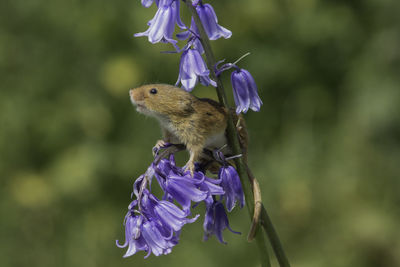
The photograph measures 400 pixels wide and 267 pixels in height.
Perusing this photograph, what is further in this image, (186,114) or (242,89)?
(186,114)

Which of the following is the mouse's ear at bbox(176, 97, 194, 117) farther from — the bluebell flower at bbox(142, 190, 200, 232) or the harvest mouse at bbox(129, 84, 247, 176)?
the bluebell flower at bbox(142, 190, 200, 232)

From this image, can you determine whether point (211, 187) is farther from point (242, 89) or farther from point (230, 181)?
point (242, 89)

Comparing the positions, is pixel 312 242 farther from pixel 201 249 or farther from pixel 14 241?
pixel 14 241

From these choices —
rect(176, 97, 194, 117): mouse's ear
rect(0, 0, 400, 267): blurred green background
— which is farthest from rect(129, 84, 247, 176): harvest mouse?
rect(0, 0, 400, 267): blurred green background

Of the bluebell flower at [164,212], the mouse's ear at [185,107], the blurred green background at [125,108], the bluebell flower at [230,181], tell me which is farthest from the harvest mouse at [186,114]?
the blurred green background at [125,108]

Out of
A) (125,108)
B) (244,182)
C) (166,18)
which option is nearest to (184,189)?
(244,182)
